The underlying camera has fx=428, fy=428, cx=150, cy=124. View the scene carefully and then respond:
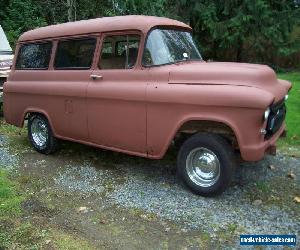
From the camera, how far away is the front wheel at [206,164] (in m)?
5.37

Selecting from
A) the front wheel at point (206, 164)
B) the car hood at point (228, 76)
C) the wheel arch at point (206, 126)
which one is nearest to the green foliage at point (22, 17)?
the car hood at point (228, 76)

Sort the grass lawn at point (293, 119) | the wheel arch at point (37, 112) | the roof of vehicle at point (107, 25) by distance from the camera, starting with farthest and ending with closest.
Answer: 1. the grass lawn at point (293, 119)
2. the wheel arch at point (37, 112)
3. the roof of vehicle at point (107, 25)

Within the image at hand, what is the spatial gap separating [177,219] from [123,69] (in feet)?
7.71

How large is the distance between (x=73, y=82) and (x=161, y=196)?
2399 mm

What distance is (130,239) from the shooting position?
4645mm

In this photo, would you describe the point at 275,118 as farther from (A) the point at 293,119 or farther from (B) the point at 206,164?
(A) the point at 293,119

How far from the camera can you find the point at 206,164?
5586 mm

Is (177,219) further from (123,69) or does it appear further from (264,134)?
(123,69)

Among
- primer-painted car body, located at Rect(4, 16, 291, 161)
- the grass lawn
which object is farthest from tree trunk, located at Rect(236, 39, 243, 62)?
primer-painted car body, located at Rect(4, 16, 291, 161)

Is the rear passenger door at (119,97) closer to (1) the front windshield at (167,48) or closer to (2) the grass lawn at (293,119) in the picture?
(1) the front windshield at (167,48)

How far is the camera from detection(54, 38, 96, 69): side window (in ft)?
21.9

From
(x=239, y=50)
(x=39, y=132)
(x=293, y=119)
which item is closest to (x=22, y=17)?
(x=239, y=50)

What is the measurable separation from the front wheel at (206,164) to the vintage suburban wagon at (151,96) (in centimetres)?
1

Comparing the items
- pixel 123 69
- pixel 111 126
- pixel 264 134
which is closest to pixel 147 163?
pixel 111 126
